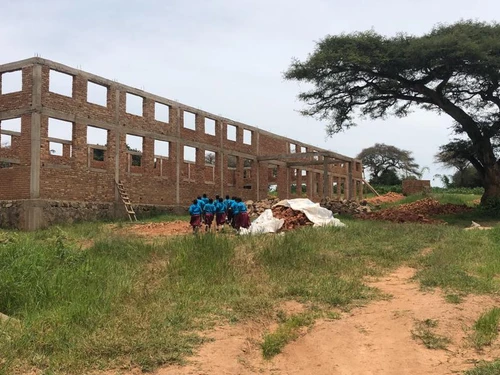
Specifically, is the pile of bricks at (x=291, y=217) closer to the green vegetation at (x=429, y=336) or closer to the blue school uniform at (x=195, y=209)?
the blue school uniform at (x=195, y=209)

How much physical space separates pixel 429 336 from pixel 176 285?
3.58m

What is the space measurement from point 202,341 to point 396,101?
2055cm

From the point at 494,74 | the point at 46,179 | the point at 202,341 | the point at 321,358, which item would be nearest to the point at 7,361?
the point at 202,341

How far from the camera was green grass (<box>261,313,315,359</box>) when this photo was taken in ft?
18.5

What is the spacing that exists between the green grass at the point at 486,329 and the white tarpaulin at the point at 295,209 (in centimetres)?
758

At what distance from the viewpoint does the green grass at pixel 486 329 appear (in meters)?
5.77

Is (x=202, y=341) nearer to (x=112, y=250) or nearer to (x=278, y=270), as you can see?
(x=278, y=270)

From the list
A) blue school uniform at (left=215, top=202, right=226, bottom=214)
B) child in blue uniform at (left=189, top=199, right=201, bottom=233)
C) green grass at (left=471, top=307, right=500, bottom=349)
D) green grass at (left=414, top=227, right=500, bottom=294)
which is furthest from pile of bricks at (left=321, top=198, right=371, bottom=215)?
green grass at (left=471, top=307, right=500, bottom=349)

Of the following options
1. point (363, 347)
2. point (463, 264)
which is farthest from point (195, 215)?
point (363, 347)

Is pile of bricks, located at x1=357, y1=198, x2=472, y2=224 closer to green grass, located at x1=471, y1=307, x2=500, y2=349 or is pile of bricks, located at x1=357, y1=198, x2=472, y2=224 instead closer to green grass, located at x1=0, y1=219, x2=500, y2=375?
green grass, located at x1=0, y1=219, x2=500, y2=375

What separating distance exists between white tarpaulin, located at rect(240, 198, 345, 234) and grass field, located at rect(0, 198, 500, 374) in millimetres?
2539

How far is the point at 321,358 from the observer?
560 centimetres

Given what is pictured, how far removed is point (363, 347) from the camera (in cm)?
585

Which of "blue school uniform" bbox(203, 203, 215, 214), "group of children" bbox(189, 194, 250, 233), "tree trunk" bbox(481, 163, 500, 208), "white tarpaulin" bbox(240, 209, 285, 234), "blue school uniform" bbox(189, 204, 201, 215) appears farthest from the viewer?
"tree trunk" bbox(481, 163, 500, 208)
